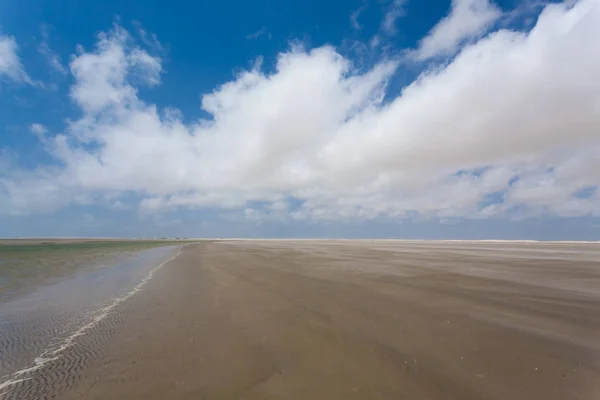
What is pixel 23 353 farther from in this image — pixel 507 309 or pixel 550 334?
pixel 507 309

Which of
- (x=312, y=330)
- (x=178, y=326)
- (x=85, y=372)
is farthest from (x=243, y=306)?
(x=85, y=372)

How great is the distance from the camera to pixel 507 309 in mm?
9312

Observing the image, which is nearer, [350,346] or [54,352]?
[350,346]

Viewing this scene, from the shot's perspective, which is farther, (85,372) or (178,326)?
(178,326)

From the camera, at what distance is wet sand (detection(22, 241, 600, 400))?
16.1 feet

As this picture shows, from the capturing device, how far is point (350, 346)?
22.0 ft

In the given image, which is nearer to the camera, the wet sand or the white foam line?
the wet sand

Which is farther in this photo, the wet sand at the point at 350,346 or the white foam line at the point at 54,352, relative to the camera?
Answer: the white foam line at the point at 54,352

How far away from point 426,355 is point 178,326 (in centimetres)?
662

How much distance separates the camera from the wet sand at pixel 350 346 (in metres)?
4.91

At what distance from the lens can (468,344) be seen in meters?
6.63

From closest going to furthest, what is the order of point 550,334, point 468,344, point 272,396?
point 272,396
point 468,344
point 550,334

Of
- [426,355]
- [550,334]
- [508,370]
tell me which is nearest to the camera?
[508,370]

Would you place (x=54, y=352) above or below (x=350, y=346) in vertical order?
below
